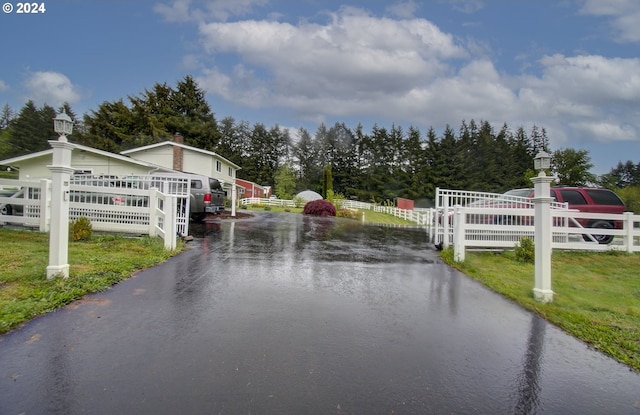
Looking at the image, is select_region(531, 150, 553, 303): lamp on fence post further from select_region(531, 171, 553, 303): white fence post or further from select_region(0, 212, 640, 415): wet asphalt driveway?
select_region(0, 212, 640, 415): wet asphalt driveway

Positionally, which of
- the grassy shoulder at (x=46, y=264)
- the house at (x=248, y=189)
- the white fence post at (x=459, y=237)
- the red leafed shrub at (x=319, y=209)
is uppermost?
the house at (x=248, y=189)

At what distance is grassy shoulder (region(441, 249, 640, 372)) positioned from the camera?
152 inches

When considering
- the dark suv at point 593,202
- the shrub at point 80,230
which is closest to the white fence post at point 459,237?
the dark suv at point 593,202

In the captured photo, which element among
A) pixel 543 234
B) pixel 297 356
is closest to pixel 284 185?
pixel 543 234

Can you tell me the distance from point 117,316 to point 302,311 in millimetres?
2069

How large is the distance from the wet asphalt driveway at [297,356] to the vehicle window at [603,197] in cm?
879

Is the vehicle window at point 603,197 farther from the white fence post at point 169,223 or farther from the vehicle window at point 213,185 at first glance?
the vehicle window at point 213,185

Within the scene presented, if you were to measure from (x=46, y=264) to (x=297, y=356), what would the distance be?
17.3 feet

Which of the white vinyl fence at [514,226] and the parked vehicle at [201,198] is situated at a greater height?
the parked vehicle at [201,198]

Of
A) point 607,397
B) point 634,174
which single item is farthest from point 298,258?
point 634,174

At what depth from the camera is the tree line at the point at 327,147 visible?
43.2m

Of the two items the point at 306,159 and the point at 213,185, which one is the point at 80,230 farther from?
the point at 306,159

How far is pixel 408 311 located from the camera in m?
4.45

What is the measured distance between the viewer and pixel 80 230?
8234 millimetres
